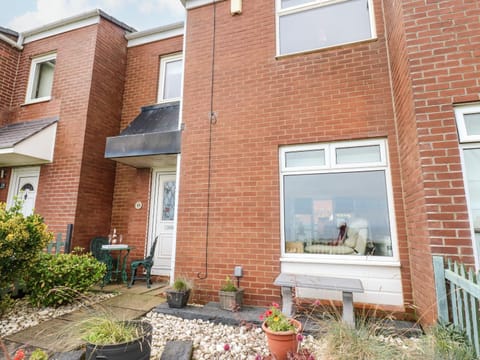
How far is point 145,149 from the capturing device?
504 centimetres

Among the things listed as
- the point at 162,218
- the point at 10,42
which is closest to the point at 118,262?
the point at 162,218

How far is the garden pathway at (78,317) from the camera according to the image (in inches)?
114

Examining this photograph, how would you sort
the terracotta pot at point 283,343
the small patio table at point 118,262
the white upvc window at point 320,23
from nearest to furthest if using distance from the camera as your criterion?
1. the terracotta pot at point 283,343
2. the white upvc window at point 320,23
3. the small patio table at point 118,262

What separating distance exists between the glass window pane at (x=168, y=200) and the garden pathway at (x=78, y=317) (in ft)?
5.26

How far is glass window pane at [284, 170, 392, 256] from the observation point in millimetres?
3680

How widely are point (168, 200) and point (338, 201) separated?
400 cm

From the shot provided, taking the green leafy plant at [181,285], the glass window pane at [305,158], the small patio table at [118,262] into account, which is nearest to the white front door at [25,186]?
the small patio table at [118,262]

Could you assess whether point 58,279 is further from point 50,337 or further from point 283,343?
A: point 283,343

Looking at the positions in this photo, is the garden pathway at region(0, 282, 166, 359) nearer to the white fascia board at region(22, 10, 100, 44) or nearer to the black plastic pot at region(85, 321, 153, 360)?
the black plastic pot at region(85, 321, 153, 360)

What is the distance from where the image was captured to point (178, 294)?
3844 millimetres

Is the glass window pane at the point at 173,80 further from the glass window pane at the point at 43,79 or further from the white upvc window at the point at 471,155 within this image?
the white upvc window at the point at 471,155

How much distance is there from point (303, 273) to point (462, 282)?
196 centimetres

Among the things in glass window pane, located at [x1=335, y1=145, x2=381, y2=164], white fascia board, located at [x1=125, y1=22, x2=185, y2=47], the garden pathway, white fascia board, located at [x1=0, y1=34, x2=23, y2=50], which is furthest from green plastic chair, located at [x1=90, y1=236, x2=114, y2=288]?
white fascia board, located at [x1=0, y1=34, x2=23, y2=50]

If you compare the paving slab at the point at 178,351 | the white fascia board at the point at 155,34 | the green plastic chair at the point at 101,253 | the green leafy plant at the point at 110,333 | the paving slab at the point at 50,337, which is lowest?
the paving slab at the point at 50,337
